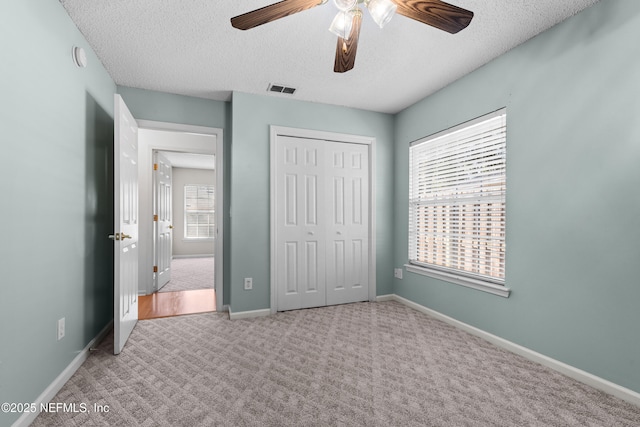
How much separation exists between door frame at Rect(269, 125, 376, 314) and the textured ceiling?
0.45 meters

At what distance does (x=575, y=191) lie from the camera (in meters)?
1.99

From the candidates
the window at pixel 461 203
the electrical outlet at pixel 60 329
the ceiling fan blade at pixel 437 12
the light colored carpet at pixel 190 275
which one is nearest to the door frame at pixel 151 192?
the light colored carpet at pixel 190 275

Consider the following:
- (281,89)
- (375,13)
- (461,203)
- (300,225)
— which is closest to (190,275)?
(300,225)

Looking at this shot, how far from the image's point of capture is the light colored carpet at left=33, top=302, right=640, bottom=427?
1586mm

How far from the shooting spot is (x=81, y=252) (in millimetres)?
2199

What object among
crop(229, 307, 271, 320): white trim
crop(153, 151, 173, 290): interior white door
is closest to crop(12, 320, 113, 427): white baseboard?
crop(229, 307, 271, 320): white trim

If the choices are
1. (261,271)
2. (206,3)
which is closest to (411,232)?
(261,271)

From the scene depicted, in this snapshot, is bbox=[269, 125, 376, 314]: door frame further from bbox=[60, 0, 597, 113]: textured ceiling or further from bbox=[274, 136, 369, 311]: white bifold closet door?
bbox=[60, 0, 597, 113]: textured ceiling

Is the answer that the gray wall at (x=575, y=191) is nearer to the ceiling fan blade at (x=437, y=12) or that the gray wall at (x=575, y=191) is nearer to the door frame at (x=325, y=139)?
the ceiling fan blade at (x=437, y=12)

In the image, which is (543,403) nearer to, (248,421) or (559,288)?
(559,288)

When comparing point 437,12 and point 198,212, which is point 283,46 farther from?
point 198,212

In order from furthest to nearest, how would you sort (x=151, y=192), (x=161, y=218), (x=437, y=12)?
1. (x=161, y=218)
2. (x=151, y=192)
3. (x=437, y=12)

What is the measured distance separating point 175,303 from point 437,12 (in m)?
3.88

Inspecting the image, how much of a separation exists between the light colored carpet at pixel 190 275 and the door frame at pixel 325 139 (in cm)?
187
